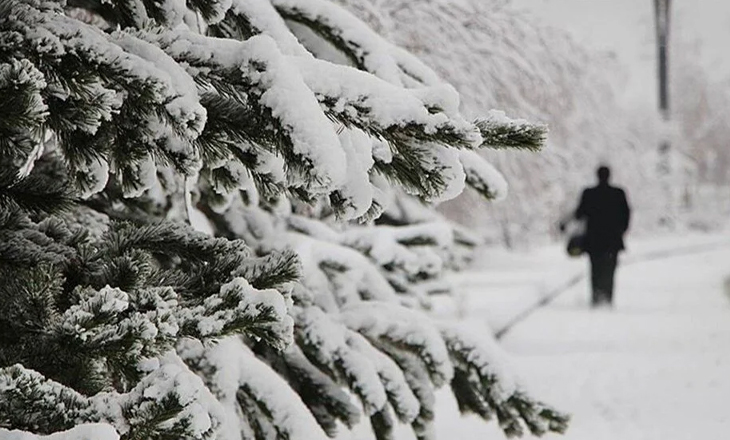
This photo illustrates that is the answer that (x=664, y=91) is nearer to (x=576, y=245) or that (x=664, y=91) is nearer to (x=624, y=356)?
(x=576, y=245)

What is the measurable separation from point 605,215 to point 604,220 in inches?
2.3

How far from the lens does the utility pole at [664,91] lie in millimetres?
27812

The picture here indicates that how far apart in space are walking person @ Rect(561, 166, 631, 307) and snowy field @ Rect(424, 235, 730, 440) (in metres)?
0.64

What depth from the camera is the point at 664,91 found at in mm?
28719

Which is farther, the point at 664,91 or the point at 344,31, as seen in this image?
the point at 664,91

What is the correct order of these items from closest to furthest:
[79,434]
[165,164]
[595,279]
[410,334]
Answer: [79,434]
[165,164]
[410,334]
[595,279]

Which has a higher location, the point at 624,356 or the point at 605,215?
the point at 605,215

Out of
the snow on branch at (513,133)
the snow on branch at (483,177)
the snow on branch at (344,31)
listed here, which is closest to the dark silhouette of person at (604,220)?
the snow on branch at (483,177)

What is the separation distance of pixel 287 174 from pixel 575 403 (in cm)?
451

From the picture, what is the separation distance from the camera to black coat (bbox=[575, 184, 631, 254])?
889 centimetres

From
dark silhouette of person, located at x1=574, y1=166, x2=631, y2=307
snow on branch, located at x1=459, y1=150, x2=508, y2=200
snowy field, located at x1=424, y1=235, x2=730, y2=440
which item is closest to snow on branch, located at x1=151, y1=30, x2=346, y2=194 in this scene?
snow on branch, located at x1=459, y1=150, x2=508, y2=200

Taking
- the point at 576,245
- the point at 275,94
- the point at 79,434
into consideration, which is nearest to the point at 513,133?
the point at 275,94

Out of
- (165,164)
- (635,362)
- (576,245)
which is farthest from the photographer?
(576,245)

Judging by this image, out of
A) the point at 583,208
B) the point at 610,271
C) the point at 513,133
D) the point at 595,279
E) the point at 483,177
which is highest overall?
the point at 513,133
